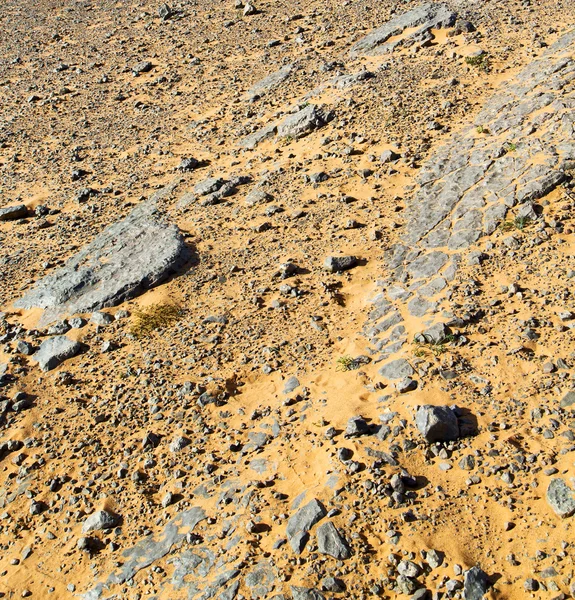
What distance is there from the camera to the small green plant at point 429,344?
693cm

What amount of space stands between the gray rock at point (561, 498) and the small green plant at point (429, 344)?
201cm

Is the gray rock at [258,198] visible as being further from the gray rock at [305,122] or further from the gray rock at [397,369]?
the gray rock at [397,369]

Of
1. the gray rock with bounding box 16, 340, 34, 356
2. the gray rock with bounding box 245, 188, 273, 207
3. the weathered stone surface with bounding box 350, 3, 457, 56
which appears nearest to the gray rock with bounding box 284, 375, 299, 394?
the gray rock with bounding box 16, 340, 34, 356

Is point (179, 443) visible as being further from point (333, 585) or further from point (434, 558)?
point (434, 558)

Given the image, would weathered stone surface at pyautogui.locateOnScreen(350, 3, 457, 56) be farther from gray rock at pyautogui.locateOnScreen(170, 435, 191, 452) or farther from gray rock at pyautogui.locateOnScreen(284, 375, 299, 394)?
gray rock at pyautogui.locateOnScreen(170, 435, 191, 452)

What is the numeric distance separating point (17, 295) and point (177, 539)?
5880mm

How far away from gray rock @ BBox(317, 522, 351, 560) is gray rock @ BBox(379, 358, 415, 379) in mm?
2056

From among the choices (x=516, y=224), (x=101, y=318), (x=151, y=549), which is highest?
(x=101, y=318)

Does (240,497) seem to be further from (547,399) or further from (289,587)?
(547,399)

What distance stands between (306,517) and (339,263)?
4.26m

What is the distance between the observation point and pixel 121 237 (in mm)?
10586

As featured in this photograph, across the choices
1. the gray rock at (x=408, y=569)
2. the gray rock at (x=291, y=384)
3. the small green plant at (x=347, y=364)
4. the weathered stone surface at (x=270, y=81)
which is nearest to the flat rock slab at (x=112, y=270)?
the gray rock at (x=291, y=384)

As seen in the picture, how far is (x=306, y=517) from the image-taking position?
5.52 m

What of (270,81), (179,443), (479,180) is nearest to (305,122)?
(270,81)
